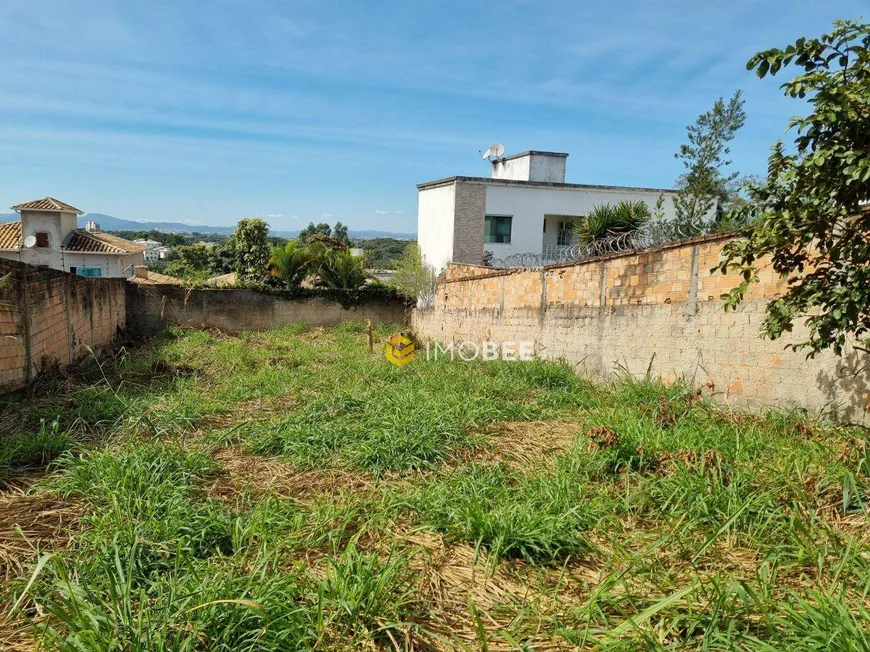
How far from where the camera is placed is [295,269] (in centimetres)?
1736

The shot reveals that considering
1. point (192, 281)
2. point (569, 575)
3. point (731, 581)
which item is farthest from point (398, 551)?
point (192, 281)

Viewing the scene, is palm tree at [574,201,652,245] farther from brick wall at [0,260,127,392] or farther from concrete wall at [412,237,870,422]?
brick wall at [0,260,127,392]

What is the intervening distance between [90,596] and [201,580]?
383 millimetres

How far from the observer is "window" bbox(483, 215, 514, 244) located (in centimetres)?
2014

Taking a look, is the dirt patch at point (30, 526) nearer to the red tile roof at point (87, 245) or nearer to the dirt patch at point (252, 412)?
the dirt patch at point (252, 412)

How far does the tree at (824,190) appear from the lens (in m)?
2.65

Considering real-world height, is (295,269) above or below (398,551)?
above

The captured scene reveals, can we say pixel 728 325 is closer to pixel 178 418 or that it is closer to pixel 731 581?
pixel 731 581

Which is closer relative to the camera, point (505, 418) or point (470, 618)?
point (470, 618)

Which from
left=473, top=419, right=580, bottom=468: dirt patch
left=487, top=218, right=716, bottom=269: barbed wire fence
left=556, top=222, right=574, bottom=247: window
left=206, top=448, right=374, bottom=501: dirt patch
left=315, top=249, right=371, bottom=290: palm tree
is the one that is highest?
left=556, top=222, right=574, bottom=247: window

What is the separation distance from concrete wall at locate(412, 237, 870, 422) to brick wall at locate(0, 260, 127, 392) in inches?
258

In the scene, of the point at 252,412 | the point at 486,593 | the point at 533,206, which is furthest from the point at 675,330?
the point at 533,206

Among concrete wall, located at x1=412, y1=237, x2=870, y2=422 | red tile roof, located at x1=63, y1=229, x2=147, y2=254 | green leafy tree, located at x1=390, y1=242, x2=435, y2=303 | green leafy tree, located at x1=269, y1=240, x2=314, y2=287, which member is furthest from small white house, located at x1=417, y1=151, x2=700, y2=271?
red tile roof, located at x1=63, y1=229, x2=147, y2=254

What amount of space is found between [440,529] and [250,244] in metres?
21.5
